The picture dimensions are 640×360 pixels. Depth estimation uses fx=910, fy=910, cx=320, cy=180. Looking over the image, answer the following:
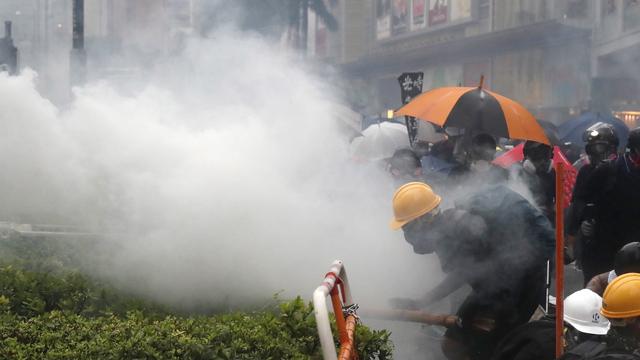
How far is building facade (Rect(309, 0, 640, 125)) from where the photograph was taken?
2086 cm

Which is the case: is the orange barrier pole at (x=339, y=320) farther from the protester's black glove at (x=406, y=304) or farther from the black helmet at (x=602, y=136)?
the black helmet at (x=602, y=136)

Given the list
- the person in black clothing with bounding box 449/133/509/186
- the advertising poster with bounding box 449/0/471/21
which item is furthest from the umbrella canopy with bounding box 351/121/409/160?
the advertising poster with bounding box 449/0/471/21

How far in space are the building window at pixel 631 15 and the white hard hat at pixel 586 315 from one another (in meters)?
16.1

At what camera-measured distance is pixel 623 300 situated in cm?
343

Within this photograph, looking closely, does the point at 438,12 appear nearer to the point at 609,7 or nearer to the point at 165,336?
the point at 609,7

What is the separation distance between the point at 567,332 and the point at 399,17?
37174mm

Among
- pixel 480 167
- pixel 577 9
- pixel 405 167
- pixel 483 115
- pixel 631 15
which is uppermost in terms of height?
pixel 577 9

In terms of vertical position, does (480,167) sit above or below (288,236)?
above

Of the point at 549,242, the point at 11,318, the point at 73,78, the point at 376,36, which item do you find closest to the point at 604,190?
the point at 549,242

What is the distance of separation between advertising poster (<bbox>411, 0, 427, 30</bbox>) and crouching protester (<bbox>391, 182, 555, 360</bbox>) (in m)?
33.3

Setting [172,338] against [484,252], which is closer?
[172,338]

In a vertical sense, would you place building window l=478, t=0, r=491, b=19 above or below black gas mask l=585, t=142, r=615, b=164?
above

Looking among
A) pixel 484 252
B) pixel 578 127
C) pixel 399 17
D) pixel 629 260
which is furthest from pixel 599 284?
pixel 399 17

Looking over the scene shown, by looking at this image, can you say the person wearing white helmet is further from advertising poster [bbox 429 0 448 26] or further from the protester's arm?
advertising poster [bbox 429 0 448 26]
